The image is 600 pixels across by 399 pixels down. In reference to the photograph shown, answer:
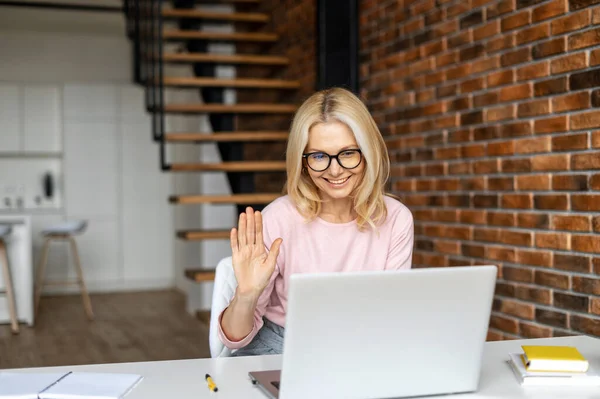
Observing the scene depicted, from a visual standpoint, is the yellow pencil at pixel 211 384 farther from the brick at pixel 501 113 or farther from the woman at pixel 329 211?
the brick at pixel 501 113

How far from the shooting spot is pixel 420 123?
3.87 metres

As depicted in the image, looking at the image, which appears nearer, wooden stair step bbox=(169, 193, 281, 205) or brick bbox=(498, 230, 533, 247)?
Answer: brick bbox=(498, 230, 533, 247)

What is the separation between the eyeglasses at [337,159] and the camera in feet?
6.70

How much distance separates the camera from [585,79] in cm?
269

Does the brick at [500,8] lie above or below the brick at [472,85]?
above

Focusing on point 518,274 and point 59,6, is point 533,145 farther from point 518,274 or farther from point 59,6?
point 59,6

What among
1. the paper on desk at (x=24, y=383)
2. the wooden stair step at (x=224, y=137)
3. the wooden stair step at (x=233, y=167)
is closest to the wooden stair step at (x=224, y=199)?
the wooden stair step at (x=233, y=167)

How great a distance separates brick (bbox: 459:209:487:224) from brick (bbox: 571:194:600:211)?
600 mm

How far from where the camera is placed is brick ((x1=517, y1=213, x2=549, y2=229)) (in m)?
2.96

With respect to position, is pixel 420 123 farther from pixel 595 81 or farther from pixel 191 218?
pixel 191 218

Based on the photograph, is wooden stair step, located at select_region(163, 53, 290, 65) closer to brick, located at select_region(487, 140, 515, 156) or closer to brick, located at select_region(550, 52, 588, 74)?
brick, located at select_region(487, 140, 515, 156)

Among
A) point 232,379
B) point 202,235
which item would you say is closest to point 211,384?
point 232,379

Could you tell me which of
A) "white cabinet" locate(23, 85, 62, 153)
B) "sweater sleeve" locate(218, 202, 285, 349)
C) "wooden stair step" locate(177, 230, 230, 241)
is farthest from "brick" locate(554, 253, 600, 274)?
"white cabinet" locate(23, 85, 62, 153)

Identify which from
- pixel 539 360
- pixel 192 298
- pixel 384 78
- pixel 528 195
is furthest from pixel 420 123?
pixel 192 298
